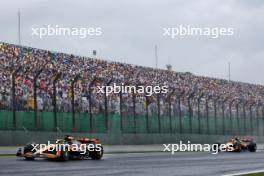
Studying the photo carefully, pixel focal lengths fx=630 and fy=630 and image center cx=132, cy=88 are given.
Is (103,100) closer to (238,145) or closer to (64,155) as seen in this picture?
(238,145)

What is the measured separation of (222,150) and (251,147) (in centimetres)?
185

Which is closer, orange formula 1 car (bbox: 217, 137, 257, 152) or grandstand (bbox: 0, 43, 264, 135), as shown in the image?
grandstand (bbox: 0, 43, 264, 135)

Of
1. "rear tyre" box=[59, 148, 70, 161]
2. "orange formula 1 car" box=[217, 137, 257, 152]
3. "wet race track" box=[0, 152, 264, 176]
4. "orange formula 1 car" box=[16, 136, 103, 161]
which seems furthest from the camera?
"orange formula 1 car" box=[217, 137, 257, 152]

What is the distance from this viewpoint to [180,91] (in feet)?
154

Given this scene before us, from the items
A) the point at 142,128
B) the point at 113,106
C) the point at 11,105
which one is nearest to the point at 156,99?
the point at 142,128

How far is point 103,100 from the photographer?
38.7m

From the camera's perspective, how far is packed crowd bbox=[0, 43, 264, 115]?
1308 inches

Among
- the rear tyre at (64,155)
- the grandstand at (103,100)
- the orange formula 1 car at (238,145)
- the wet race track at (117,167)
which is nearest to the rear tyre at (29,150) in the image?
the wet race track at (117,167)

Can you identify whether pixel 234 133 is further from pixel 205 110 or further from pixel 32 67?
pixel 32 67

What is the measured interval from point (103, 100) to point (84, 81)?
64.9 inches

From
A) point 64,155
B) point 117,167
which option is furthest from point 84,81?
point 117,167

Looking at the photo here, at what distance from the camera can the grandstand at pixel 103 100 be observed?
3322 centimetres

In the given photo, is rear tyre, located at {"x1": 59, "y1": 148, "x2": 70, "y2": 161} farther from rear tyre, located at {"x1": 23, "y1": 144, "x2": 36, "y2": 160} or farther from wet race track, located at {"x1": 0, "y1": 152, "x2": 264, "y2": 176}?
rear tyre, located at {"x1": 23, "y1": 144, "x2": 36, "y2": 160}

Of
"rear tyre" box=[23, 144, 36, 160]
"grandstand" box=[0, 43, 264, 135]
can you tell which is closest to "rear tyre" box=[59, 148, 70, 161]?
"rear tyre" box=[23, 144, 36, 160]
